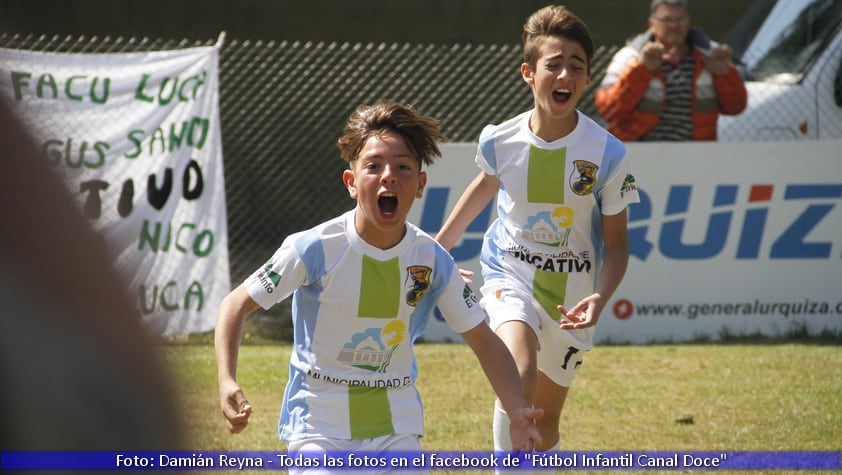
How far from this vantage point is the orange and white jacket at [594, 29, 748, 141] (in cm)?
884

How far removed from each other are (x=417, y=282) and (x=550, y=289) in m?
1.15

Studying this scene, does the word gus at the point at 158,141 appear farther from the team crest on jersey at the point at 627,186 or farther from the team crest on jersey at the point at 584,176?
the team crest on jersey at the point at 627,186

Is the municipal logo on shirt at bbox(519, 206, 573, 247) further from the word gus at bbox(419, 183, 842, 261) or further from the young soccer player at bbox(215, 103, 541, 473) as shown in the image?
the word gus at bbox(419, 183, 842, 261)

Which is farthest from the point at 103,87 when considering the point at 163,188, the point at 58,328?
the point at 58,328

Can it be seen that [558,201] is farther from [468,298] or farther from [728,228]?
[728,228]

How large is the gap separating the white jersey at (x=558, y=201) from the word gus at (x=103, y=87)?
14.6 feet

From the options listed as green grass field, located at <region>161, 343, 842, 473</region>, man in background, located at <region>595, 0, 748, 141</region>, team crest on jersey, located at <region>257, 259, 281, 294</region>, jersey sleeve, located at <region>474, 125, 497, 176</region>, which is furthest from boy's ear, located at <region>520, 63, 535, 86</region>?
man in background, located at <region>595, 0, 748, 141</region>

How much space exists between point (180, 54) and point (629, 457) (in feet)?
15.7

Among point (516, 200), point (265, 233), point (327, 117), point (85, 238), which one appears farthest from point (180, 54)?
point (85, 238)

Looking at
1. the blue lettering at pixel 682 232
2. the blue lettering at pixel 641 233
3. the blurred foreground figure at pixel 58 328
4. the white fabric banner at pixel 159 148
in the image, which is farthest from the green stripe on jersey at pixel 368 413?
the blue lettering at pixel 682 232

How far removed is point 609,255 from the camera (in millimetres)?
4902

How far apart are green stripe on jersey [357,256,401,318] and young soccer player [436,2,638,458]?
1018mm

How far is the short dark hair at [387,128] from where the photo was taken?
3.99m

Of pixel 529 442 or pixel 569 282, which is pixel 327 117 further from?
pixel 529 442
